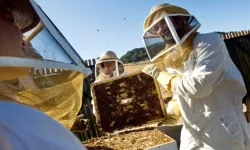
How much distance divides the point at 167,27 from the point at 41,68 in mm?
1634

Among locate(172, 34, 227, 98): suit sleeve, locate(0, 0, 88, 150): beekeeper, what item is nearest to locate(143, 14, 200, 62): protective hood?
locate(172, 34, 227, 98): suit sleeve

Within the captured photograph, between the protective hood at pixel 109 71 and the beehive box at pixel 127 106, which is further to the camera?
the protective hood at pixel 109 71

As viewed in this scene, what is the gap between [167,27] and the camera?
235 cm

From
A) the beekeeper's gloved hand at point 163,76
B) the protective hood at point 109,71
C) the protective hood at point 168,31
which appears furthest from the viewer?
the protective hood at point 109,71

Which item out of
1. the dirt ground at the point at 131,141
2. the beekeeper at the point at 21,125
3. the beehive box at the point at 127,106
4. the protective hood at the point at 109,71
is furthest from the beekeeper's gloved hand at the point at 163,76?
the beekeeper at the point at 21,125

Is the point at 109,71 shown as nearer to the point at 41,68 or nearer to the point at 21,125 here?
the point at 41,68

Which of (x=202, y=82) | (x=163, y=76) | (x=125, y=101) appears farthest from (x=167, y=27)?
(x=125, y=101)

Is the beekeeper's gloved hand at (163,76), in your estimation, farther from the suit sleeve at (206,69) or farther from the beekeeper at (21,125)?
the beekeeper at (21,125)

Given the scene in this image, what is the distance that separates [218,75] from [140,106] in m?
1.60

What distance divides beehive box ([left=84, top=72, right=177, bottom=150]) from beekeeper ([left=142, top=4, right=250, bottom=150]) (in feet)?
3.68

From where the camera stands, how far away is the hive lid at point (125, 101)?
3562 mm

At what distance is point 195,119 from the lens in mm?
2266

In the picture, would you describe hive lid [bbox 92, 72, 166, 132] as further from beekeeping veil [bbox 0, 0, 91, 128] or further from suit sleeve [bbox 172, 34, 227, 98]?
beekeeping veil [bbox 0, 0, 91, 128]

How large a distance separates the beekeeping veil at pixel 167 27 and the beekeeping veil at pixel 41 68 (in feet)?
4.13
